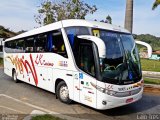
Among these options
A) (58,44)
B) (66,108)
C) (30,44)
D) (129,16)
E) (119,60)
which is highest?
(129,16)

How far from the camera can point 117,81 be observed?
→ 7.76 metres

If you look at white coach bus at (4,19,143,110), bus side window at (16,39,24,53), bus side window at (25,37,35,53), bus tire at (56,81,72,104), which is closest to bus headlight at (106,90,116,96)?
white coach bus at (4,19,143,110)

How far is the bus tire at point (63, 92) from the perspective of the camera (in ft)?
31.1

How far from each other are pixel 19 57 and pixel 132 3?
8.07 meters

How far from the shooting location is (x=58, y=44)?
32.6 ft

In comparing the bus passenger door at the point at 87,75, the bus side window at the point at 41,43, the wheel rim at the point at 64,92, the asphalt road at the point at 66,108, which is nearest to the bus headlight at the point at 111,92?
the bus passenger door at the point at 87,75

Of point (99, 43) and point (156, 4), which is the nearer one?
point (99, 43)

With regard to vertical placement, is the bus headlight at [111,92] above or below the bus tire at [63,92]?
above

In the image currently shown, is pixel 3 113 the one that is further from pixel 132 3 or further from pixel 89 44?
pixel 132 3

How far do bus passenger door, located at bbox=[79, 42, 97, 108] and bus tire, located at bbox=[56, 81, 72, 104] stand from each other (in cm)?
115

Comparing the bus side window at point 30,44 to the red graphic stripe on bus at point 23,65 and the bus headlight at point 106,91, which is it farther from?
the bus headlight at point 106,91

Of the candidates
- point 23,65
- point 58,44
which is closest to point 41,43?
point 58,44

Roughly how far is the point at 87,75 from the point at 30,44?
5.72 meters

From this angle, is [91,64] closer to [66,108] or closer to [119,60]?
[119,60]
